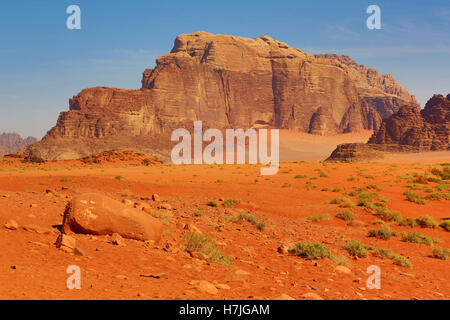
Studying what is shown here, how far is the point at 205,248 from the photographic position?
9.33m

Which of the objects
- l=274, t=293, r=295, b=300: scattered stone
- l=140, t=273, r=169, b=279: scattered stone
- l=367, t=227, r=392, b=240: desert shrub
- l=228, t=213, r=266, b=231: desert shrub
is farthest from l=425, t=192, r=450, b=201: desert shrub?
l=140, t=273, r=169, b=279: scattered stone

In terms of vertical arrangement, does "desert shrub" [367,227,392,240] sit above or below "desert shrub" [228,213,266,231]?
below

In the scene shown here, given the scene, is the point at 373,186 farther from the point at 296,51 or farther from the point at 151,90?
the point at 296,51

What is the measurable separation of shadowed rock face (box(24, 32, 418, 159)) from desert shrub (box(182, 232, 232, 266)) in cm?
10962

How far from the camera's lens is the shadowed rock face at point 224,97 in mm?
130000

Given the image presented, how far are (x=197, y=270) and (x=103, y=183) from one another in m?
19.0

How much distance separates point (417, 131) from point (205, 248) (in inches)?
4158

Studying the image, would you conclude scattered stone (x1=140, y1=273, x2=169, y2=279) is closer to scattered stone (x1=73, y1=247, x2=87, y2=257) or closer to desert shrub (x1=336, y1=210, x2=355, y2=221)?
scattered stone (x1=73, y1=247, x2=87, y2=257)

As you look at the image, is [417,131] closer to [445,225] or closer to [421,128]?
[421,128]

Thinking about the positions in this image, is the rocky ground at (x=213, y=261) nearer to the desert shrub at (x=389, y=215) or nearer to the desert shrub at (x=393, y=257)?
the desert shrub at (x=393, y=257)

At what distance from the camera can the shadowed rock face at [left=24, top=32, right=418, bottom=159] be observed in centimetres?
13000

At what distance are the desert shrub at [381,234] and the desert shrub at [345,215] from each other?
3191 millimetres

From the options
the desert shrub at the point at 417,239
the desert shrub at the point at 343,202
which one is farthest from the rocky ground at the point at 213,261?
the desert shrub at the point at 343,202
